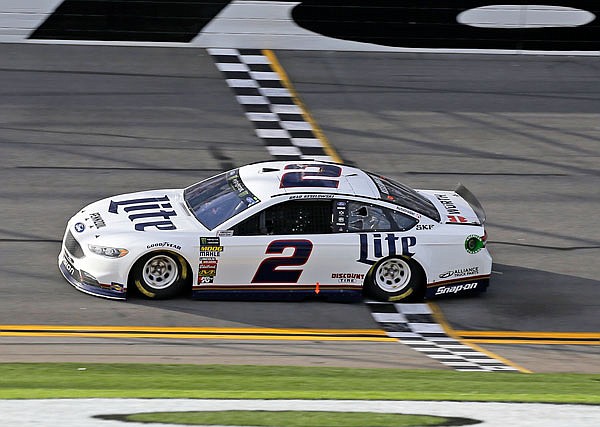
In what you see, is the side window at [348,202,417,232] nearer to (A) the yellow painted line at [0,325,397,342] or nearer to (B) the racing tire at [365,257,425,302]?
(B) the racing tire at [365,257,425,302]

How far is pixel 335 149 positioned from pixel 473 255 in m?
5.07

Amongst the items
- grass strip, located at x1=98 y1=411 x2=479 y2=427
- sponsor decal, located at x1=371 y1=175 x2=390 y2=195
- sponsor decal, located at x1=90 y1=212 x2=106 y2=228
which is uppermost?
sponsor decal, located at x1=371 y1=175 x2=390 y2=195

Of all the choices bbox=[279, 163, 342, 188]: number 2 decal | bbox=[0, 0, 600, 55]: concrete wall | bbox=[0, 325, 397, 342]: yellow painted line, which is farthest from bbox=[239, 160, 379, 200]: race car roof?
bbox=[0, 0, 600, 55]: concrete wall

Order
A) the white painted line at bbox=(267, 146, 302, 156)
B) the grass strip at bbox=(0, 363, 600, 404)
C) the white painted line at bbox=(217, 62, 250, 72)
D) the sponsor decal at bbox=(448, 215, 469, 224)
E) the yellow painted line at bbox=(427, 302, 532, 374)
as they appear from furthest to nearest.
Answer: the white painted line at bbox=(217, 62, 250, 72) → the white painted line at bbox=(267, 146, 302, 156) → the sponsor decal at bbox=(448, 215, 469, 224) → the yellow painted line at bbox=(427, 302, 532, 374) → the grass strip at bbox=(0, 363, 600, 404)

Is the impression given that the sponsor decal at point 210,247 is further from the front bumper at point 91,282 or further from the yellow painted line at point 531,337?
the yellow painted line at point 531,337

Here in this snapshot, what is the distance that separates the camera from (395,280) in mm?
12508

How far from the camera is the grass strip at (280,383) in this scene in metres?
8.98

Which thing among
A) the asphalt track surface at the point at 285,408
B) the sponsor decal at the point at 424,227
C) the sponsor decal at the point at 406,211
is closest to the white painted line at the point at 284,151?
the sponsor decal at the point at 406,211

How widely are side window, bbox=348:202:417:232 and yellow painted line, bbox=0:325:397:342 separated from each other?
1201 mm

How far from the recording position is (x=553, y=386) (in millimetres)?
9977

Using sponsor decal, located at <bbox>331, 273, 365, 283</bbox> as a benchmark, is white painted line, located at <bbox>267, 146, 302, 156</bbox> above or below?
above

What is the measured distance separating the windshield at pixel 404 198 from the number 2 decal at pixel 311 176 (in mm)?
488

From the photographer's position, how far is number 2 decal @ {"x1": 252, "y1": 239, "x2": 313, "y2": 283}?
12164 mm

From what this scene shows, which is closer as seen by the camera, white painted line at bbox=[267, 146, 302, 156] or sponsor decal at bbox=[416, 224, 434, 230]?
sponsor decal at bbox=[416, 224, 434, 230]
